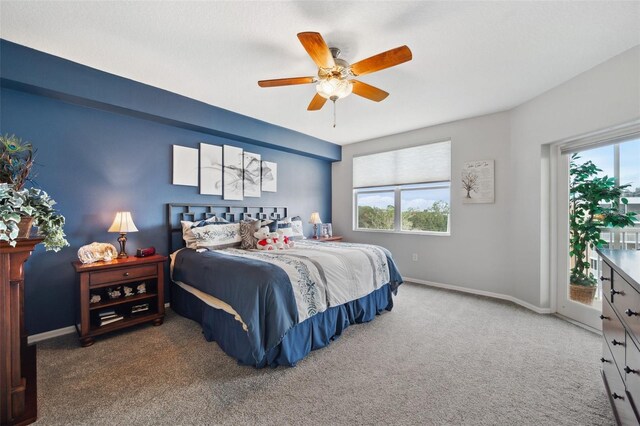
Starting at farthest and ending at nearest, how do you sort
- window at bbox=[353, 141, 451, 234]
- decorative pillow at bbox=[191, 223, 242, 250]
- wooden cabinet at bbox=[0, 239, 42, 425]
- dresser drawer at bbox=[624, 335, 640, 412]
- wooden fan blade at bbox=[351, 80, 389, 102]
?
window at bbox=[353, 141, 451, 234]
decorative pillow at bbox=[191, 223, 242, 250]
wooden fan blade at bbox=[351, 80, 389, 102]
wooden cabinet at bbox=[0, 239, 42, 425]
dresser drawer at bbox=[624, 335, 640, 412]

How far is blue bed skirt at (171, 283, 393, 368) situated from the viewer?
2088mm

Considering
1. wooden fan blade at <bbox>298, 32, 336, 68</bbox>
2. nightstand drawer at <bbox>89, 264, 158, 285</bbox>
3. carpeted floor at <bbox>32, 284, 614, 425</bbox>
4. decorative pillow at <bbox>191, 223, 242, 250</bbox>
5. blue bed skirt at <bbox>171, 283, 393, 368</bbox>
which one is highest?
wooden fan blade at <bbox>298, 32, 336, 68</bbox>

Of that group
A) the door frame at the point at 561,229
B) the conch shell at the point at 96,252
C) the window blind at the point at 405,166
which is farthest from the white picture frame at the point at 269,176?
the door frame at the point at 561,229

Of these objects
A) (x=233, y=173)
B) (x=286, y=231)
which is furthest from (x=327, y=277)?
(x=233, y=173)

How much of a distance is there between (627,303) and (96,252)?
397 centimetres

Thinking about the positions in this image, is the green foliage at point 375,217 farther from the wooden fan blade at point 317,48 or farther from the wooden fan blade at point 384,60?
the wooden fan blade at point 317,48

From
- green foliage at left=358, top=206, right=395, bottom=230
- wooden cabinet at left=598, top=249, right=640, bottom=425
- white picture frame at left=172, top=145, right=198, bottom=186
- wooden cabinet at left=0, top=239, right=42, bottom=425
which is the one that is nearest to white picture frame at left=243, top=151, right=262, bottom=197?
white picture frame at left=172, top=145, right=198, bottom=186

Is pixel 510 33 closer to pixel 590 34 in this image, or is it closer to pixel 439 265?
pixel 590 34

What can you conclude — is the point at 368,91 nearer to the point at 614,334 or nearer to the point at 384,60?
the point at 384,60

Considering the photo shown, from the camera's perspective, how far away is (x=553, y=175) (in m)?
3.18

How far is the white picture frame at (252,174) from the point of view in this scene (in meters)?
4.20

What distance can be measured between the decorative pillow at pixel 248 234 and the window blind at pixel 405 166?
257cm

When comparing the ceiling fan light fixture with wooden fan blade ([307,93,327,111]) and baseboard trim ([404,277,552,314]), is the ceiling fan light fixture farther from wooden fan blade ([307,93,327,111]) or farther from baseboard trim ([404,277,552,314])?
baseboard trim ([404,277,552,314])

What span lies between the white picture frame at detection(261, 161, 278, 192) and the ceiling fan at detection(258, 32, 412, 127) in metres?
2.32
